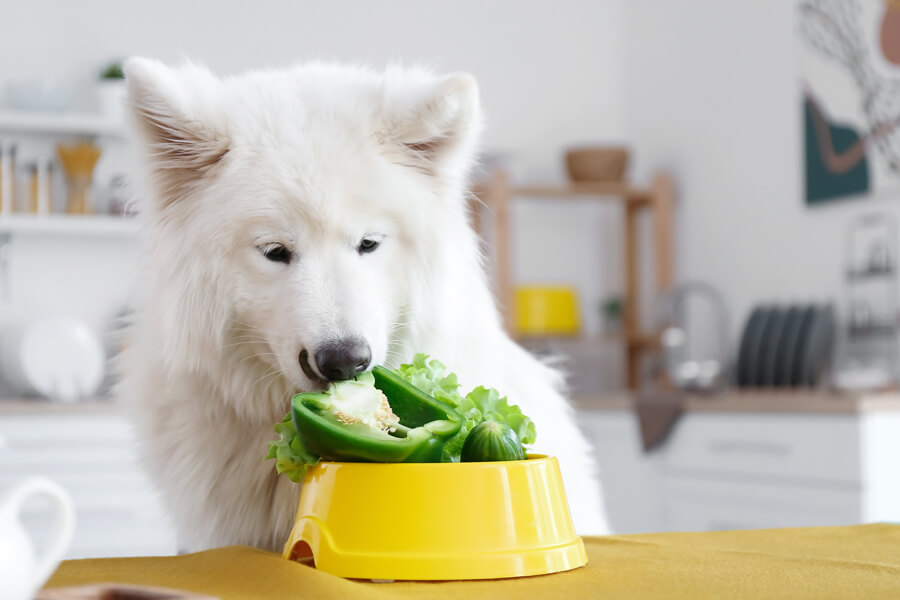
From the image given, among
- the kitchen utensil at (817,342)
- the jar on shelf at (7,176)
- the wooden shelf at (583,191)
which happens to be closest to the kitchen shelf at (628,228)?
the wooden shelf at (583,191)

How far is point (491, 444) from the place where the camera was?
2.56ft

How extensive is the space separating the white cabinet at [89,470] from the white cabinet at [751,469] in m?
1.72

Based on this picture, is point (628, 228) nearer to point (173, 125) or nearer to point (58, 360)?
point (58, 360)

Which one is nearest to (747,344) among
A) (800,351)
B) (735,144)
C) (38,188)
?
(800,351)

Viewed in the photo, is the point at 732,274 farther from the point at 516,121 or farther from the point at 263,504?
the point at 263,504

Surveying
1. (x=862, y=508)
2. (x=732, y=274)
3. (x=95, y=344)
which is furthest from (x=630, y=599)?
(x=732, y=274)

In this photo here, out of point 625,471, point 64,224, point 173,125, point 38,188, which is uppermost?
point 38,188

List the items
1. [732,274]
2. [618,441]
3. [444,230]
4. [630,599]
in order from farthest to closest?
1. [732,274]
2. [618,441]
3. [444,230]
4. [630,599]

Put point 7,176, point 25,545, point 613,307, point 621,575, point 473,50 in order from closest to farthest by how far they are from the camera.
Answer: point 25,545
point 621,575
point 7,176
point 613,307
point 473,50

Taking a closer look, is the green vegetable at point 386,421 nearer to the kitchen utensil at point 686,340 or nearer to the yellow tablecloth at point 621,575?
the yellow tablecloth at point 621,575

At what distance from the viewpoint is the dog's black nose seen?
99 centimetres

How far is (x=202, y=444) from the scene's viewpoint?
1.11 metres

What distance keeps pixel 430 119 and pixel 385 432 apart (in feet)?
1.52

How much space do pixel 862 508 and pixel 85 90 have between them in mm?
3539
